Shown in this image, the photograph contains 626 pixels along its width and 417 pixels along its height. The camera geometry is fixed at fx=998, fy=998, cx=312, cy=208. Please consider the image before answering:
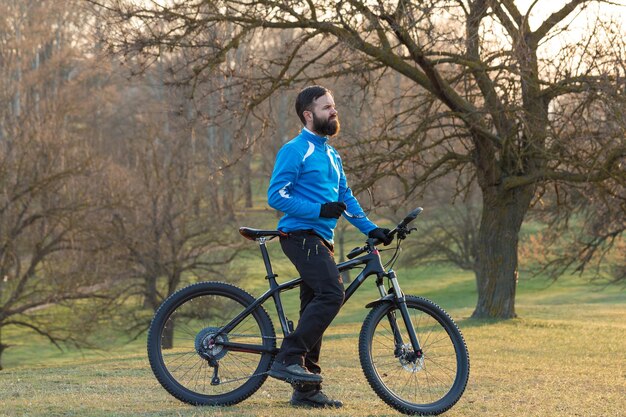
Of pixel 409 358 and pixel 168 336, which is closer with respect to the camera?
pixel 409 358

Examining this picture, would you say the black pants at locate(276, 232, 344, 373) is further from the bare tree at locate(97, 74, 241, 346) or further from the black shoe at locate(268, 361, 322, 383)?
the bare tree at locate(97, 74, 241, 346)

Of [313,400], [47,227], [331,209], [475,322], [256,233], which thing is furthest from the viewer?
[47,227]

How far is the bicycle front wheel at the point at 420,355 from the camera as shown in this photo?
5.70 m

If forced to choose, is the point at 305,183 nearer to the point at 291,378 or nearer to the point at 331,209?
the point at 331,209

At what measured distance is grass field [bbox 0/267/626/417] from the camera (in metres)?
5.91

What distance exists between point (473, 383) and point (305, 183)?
360 cm

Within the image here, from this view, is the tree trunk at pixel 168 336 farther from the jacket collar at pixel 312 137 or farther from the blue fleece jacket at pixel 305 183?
the jacket collar at pixel 312 137

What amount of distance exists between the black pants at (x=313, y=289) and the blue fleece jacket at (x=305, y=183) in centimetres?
8

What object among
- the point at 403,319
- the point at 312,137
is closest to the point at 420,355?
the point at 403,319

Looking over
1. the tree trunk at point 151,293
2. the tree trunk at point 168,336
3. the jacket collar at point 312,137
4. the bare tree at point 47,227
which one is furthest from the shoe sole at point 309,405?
the tree trunk at point 151,293

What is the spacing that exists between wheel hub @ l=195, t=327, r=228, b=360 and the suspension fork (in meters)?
0.98

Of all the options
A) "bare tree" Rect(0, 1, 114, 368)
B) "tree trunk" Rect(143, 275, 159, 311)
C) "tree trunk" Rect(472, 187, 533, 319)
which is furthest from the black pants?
"tree trunk" Rect(143, 275, 159, 311)

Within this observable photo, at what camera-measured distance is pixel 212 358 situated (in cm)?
577

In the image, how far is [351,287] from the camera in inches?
231
